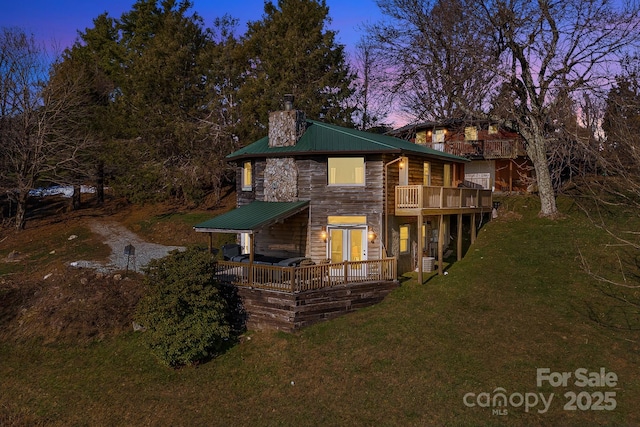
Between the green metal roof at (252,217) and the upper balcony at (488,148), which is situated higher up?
the upper balcony at (488,148)

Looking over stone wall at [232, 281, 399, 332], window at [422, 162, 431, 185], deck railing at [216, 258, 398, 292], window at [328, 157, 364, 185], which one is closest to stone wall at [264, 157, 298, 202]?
window at [328, 157, 364, 185]

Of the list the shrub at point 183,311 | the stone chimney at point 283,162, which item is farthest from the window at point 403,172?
the shrub at point 183,311

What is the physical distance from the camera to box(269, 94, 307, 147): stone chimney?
21.8 metres

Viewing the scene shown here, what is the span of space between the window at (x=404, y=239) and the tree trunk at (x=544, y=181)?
10359 millimetres

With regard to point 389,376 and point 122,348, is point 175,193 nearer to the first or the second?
point 122,348

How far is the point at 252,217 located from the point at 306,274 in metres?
3.99

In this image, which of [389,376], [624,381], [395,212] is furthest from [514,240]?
[389,376]

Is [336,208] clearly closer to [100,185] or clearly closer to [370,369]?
[370,369]

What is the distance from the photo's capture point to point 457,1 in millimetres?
27625

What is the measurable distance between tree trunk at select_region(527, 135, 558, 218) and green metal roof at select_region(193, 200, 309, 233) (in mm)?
15407

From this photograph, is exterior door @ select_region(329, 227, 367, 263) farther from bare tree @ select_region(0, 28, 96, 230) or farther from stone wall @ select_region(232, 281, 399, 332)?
bare tree @ select_region(0, 28, 96, 230)

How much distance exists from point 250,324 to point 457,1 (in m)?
22.7

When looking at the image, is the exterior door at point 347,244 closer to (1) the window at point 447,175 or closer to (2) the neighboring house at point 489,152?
(1) the window at point 447,175

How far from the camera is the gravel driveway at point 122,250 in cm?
2280
